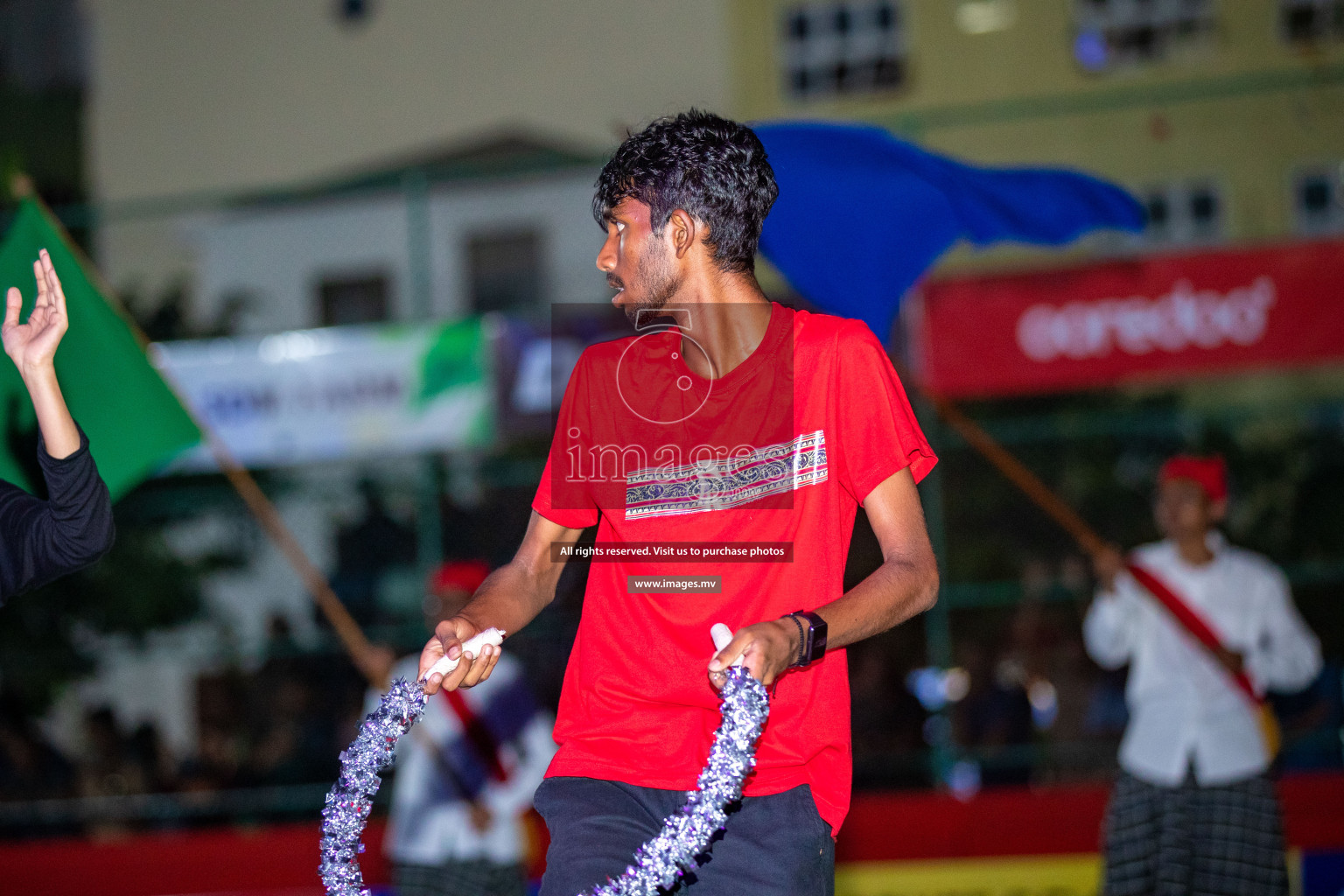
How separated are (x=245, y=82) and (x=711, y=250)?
57.1 feet

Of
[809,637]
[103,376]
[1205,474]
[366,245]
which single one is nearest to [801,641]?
[809,637]

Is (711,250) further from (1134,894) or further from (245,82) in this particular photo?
(245,82)

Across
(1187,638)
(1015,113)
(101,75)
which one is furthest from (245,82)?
(1187,638)

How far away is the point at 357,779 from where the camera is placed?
2627 millimetres

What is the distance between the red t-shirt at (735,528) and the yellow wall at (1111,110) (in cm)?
1053

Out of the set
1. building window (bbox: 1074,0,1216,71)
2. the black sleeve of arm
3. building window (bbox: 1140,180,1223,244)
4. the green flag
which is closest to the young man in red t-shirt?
the black sleeve of arm

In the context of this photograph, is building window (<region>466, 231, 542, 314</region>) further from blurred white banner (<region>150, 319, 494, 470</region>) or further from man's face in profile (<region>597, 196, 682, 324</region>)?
man's face in profile (<region>597, 196, 682, 324</region>)

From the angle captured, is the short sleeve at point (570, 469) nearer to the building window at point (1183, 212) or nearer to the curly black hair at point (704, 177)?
the curly black hair at point (704, 177)

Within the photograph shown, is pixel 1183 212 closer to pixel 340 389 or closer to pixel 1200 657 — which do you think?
pixel 340 389

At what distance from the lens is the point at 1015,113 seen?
8.55m

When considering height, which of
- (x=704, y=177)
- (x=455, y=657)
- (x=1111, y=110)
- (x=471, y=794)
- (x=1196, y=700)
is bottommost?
(x=471, y=794)

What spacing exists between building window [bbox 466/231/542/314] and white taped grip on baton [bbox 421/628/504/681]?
13708 mm

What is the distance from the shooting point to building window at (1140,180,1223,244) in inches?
598

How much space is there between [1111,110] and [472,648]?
445 inches
